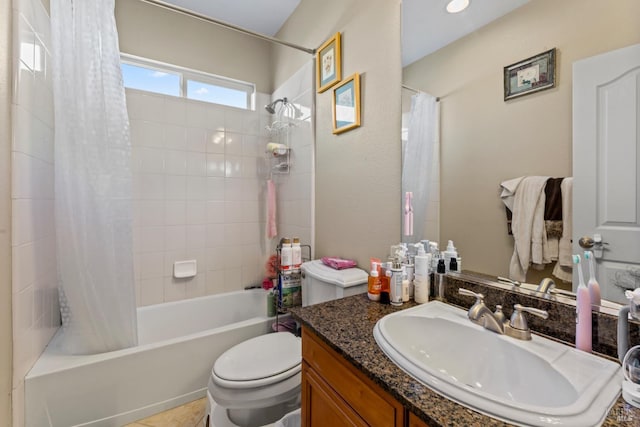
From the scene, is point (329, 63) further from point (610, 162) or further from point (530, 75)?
point (610, 162)

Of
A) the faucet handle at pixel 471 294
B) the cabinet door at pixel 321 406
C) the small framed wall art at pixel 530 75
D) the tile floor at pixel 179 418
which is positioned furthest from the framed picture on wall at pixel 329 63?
the tile floor at pixel 179 418

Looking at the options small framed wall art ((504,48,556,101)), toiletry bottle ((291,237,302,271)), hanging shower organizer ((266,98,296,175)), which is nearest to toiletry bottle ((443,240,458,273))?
small framed wall art ((504,48,556,101))

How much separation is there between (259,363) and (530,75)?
1556 mm

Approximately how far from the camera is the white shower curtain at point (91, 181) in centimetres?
142

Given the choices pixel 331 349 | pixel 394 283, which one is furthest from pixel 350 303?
pixel 331 349

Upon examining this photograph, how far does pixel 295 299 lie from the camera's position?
6.15 feet

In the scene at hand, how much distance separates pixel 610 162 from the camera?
74 centimetres

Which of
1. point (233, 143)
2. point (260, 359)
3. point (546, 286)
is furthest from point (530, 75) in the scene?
point (233, 143)

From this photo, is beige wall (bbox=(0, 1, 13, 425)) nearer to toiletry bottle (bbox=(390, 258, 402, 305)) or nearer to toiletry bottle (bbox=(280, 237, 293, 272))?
toiletry bottle (bbox=(280, 237, 293, 272))

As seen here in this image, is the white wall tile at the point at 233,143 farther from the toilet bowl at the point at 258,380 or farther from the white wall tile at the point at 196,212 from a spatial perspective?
the toilet bowl at the point at 258,380

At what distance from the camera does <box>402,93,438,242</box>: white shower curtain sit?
4.00 feet

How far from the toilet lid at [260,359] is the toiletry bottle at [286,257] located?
0.41 meters

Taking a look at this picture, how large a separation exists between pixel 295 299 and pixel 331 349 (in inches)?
41.7

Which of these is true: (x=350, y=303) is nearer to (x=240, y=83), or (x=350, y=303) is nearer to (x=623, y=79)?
(x=623, y=79)
